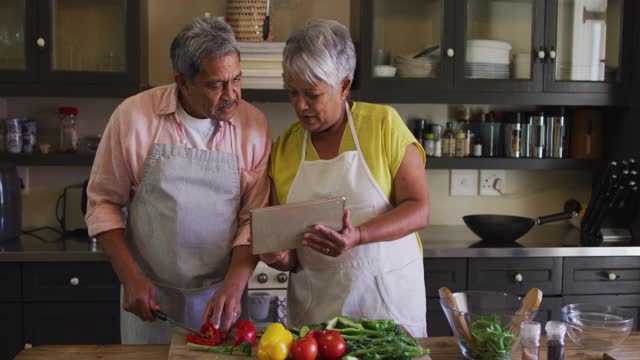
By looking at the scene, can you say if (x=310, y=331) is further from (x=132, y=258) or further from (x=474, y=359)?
(x=132, y=258)

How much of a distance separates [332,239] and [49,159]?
187cm

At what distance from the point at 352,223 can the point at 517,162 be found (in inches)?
65.0

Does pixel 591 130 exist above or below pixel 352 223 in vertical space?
above

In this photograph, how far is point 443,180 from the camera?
357cm

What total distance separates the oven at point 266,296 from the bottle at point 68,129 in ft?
3.54

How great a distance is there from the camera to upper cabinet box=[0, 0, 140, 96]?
9.94 feet

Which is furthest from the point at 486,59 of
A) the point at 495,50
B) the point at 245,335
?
the point at 245,335

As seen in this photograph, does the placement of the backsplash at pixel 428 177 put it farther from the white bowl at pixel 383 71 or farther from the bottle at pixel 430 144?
the white bowl at pixel 383 71

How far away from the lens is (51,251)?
9.21ft

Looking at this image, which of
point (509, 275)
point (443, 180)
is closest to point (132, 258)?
point (509, 275)

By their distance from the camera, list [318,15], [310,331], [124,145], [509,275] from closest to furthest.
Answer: [310,331] < [124,145] < [509,275] < [318,15]

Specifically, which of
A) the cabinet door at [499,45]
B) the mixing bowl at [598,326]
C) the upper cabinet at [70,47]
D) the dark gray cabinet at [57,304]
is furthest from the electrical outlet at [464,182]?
the mixing bowl at [598,326]

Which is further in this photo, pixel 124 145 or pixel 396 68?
pixel 396 68

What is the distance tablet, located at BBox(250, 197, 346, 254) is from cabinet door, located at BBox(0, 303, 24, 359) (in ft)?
5.02
